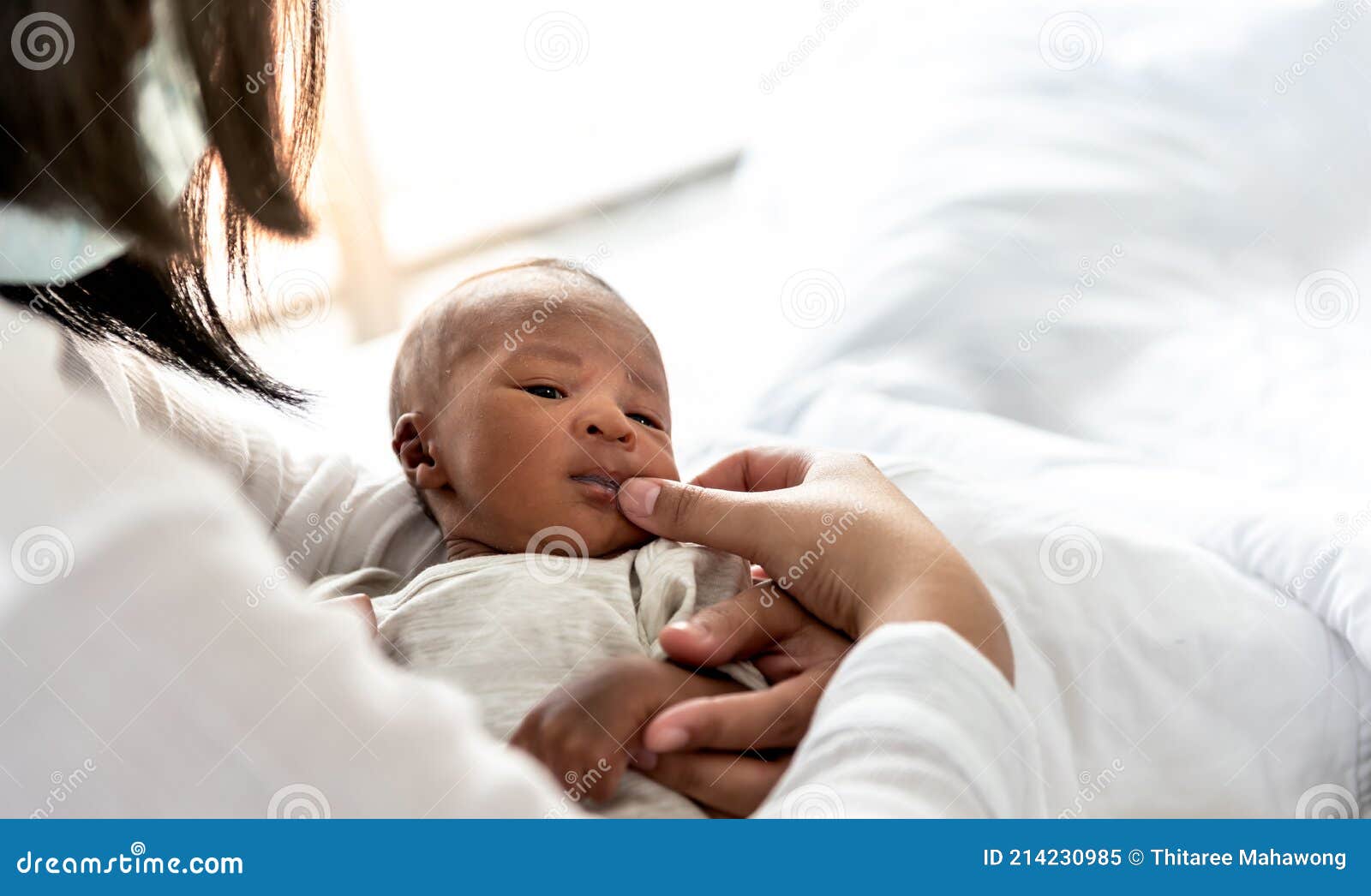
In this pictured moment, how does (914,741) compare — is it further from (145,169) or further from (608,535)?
(145,169)

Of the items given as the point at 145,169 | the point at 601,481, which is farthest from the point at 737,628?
the point at 145,169

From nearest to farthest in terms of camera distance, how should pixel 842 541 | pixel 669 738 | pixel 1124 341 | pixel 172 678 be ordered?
pixel 172 678 < pixel 669 738 < pixel 842 541 < pixel 1124 341

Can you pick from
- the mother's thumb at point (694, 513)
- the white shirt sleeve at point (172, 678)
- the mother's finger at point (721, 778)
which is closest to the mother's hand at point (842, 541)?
the mother's thumb at point (694, 513)

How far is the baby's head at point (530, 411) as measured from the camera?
0.87 meters

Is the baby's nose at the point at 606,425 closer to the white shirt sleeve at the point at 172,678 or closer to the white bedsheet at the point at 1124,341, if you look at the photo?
the white bedsheet at the point at 1124,341

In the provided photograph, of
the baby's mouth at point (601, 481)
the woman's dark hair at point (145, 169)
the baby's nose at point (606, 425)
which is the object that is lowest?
the baby's mouth at point (601, 481)

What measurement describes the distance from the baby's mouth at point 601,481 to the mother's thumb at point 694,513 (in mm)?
15

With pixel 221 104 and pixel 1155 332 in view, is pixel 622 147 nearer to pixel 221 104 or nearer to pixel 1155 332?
pixel 1155 332

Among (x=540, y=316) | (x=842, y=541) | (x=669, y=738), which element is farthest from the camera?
(x=540, y=316)

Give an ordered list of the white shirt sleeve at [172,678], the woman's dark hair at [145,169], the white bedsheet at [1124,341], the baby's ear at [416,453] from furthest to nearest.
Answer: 1. the baby's ear at [416,453]
2. the white bedsheet at [1124,341]
3. the woman's dark hair at [145,169]
4. the white shirt sleeve at [172,678]

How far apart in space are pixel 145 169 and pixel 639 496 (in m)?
0.39

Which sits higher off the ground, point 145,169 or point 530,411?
point 145,169

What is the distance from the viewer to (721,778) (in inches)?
27.3
